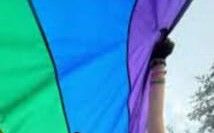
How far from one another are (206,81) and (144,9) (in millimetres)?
20945

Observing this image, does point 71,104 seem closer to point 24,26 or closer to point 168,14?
point 24,26

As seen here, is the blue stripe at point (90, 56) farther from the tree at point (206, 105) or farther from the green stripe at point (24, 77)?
the tree at point (206, 105)

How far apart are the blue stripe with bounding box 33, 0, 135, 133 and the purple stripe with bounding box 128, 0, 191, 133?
5 cm

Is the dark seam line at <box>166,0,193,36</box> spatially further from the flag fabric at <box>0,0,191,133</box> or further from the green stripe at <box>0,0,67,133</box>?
the green stripe at <box>0,0,67,133</box>

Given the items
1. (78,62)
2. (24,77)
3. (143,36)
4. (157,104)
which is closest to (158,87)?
(157,104)

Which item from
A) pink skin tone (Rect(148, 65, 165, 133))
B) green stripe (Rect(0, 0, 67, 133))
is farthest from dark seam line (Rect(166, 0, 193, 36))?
green stripe (Rect(0, 0, 67, 133))

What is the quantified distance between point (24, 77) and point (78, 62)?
0.32 m

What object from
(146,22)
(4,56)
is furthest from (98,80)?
(4,56)

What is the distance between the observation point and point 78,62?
2.63 m

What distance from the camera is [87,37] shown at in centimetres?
260

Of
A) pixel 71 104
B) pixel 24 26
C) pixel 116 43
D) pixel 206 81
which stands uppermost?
pixel 24 26

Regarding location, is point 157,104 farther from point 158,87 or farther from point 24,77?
point 24,77

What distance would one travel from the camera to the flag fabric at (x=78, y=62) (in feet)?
7.82

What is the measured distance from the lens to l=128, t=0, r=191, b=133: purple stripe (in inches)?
111
